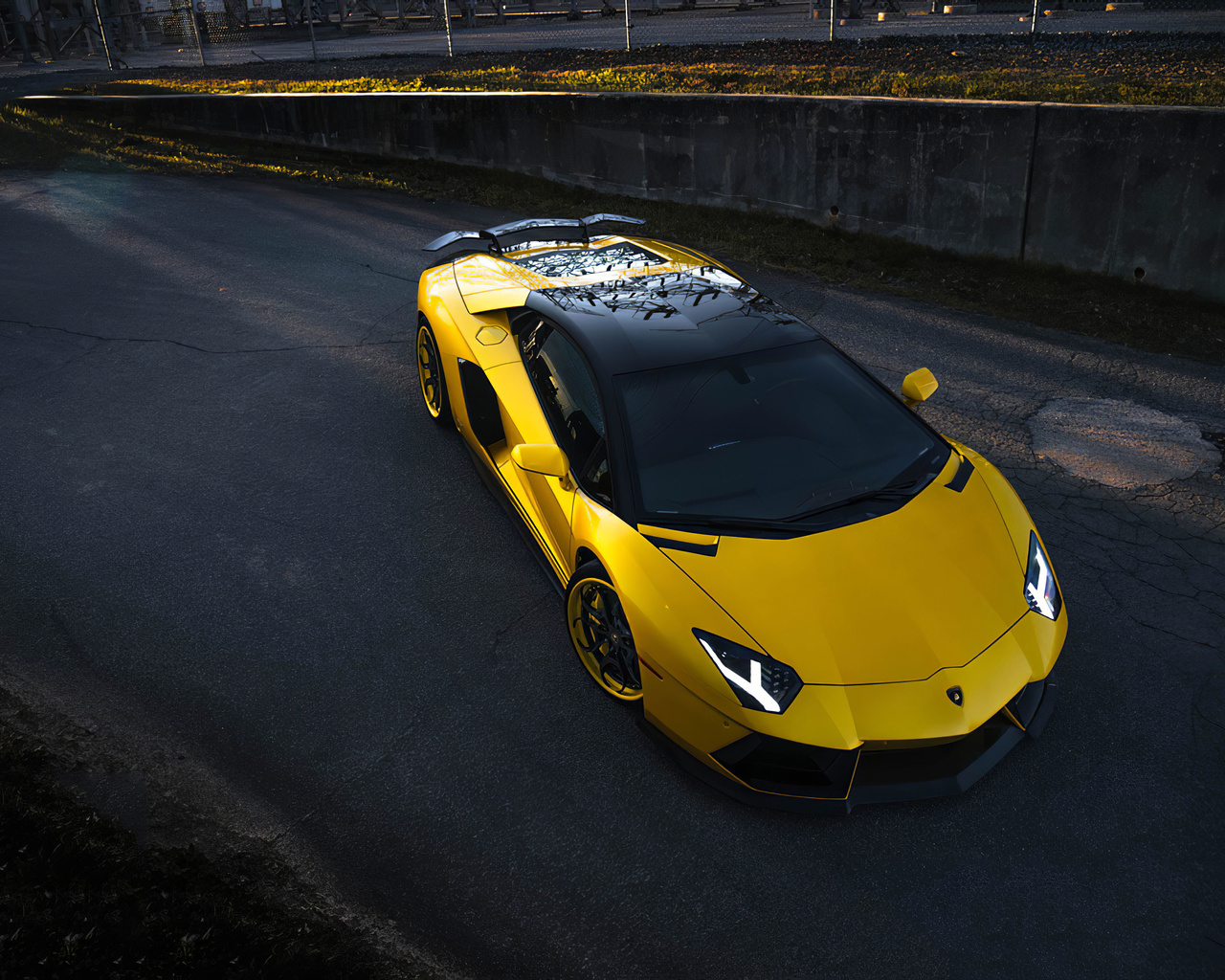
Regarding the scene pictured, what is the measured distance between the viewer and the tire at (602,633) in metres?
3.38

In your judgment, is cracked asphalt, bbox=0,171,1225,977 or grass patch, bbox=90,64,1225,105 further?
grass patch, bbox=90,64,1225,105

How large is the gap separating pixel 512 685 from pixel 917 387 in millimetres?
2318

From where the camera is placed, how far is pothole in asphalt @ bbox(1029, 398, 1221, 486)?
5.03m

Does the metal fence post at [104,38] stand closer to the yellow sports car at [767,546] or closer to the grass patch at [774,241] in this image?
the grass patch at [774,241]

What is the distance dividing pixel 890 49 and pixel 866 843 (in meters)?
12.6

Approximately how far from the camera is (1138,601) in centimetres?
405

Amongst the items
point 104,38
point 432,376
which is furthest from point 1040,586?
point 104,38

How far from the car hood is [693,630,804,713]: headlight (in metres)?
0.05

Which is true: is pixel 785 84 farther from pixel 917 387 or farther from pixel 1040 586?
pixel 1040 586

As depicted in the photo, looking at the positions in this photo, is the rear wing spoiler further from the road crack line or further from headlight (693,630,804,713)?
headlight (693,630,804,713)

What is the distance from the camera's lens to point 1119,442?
5.33m

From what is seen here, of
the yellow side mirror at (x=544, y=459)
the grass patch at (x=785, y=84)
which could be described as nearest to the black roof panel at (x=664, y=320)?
the yellow side mirror at (x=544, y=459)

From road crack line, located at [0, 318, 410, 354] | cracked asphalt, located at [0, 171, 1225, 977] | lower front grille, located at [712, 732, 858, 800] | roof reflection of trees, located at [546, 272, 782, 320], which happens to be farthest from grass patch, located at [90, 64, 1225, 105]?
lower front grille, located at [712, 732, 858, 800]

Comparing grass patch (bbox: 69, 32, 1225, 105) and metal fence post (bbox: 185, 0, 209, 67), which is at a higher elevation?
metal fence post (bbox: 185, 0, 209, 67)
